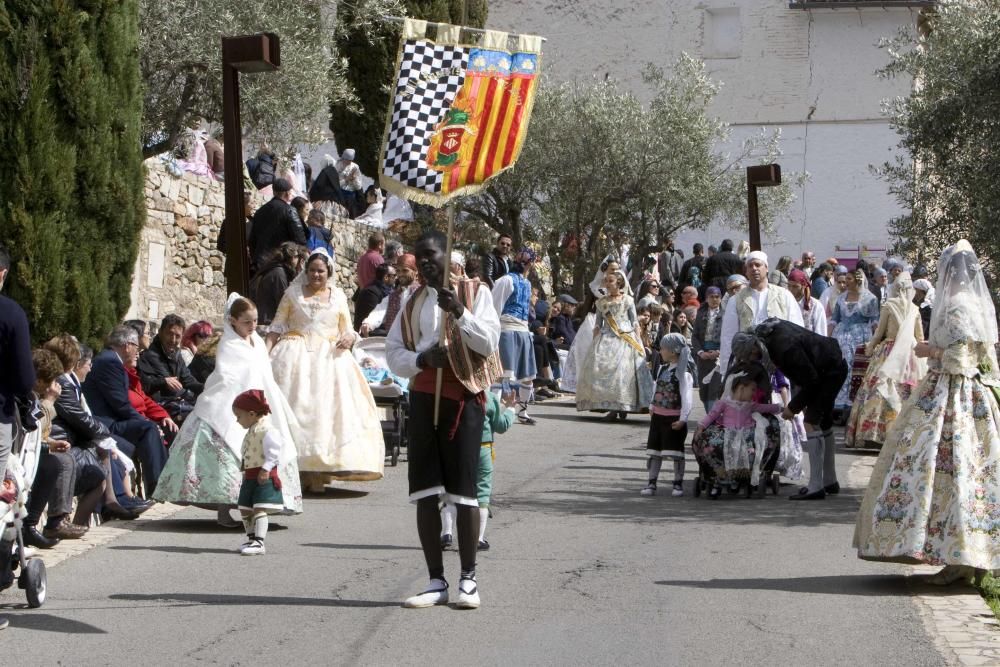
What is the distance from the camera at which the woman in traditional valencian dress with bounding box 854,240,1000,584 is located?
8.48m

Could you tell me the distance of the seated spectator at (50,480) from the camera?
31.0ft

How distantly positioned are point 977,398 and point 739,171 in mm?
25692

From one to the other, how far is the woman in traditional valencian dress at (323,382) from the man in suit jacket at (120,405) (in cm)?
121

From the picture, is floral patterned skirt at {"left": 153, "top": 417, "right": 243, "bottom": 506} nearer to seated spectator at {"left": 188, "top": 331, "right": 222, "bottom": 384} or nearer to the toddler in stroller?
seated spectator at {"left": 188, "top": 331, "right": 222, "bottom": 384}

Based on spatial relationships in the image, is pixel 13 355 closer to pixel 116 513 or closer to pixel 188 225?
pixel 116 513

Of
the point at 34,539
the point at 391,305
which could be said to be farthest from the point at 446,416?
the point at 391,305

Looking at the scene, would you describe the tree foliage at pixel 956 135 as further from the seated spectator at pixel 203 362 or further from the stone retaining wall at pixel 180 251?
the stone retaining wall at pixel 180 251

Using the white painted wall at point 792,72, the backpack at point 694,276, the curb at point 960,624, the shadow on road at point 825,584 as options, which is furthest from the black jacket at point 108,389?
the white painted wall at point 792,72

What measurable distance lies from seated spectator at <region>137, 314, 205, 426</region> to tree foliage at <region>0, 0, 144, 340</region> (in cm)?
51

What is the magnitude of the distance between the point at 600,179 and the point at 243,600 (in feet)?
73.3

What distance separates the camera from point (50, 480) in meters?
9.91

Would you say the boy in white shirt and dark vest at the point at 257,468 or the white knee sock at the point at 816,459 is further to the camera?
the white knee sock at the point at 816,459

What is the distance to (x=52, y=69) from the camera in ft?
43.2

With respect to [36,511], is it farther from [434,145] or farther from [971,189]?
[971,189]
